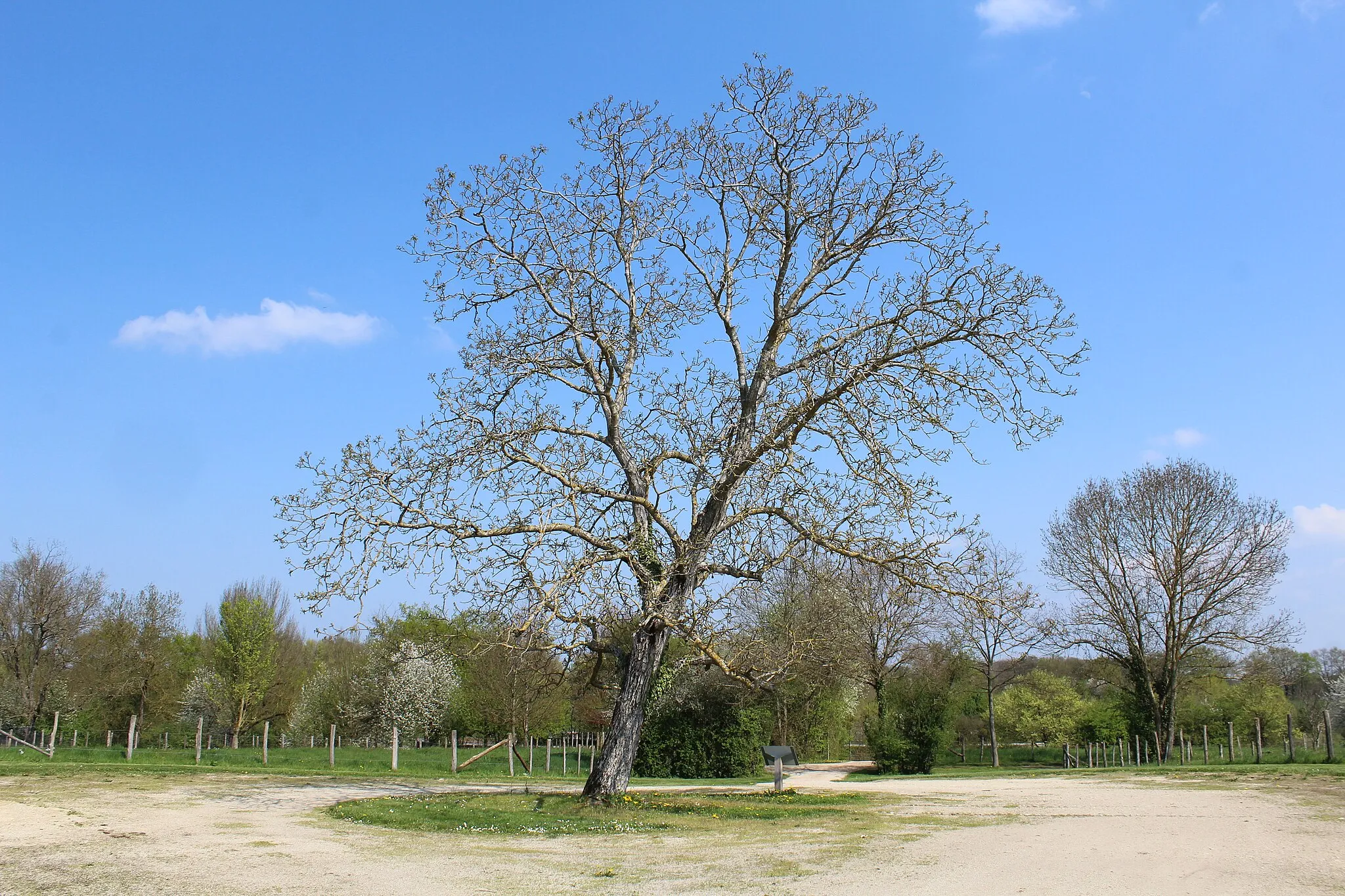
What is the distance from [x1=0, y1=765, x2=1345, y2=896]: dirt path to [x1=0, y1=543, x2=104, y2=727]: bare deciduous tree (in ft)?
82.2

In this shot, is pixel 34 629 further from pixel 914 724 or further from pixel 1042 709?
pixel 1042 709

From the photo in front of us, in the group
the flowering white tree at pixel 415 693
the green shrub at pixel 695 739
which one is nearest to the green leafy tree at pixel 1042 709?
the green shrub at pixel 695 739

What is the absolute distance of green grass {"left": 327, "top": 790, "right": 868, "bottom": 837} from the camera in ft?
39.8

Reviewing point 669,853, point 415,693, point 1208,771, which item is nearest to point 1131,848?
point 669,853

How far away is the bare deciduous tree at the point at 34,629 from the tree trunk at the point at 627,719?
1225 inches

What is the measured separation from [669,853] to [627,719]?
14.6 ft

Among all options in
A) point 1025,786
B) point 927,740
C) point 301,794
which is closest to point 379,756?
point 301,794

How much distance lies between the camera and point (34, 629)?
1433 inches

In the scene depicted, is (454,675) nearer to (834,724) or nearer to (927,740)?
(834,724)

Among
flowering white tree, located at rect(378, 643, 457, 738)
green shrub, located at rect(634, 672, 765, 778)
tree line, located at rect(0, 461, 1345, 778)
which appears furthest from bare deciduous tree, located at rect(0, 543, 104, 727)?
green shrub, located at rect(634, 672, 765, 778)

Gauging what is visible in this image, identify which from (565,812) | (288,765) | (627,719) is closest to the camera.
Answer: (565,812)

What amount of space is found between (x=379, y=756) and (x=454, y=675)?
37.6 ft

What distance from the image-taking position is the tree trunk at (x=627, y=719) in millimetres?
14242

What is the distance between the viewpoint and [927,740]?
1146 inches
